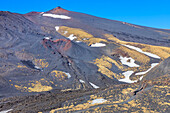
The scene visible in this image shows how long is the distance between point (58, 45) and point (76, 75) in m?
9.22

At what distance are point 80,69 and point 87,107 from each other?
11349 millimetres

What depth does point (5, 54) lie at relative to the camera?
2441cm

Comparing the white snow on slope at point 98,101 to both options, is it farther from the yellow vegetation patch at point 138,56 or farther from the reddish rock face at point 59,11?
the reddish rock face at point 59,11

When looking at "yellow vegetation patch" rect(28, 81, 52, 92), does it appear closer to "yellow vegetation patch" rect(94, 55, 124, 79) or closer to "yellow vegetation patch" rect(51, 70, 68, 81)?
"yellow vegetation patch" rect(51, 70, 68, 81)

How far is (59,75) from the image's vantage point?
21031 millimetres

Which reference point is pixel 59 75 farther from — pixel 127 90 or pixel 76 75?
pixel 127 90

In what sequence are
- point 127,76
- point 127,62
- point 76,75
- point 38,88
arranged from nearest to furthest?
1. point 38,88
2. point 76,75
3. point 127,76
4. point 127,62

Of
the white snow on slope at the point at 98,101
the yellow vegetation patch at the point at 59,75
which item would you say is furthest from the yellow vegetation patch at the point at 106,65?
the white snow on slope at the point at 98,101

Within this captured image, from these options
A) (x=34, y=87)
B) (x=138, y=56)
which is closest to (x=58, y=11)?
(x=138, y=56)

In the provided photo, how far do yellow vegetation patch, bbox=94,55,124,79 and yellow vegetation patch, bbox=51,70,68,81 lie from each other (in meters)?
5.16

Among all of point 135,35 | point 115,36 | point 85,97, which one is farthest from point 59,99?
point 135,35

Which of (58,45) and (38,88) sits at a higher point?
(58,45)

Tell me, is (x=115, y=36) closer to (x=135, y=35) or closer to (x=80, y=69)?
(x=135, y=35)

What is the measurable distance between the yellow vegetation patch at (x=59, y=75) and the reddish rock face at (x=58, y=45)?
22.3 feet
